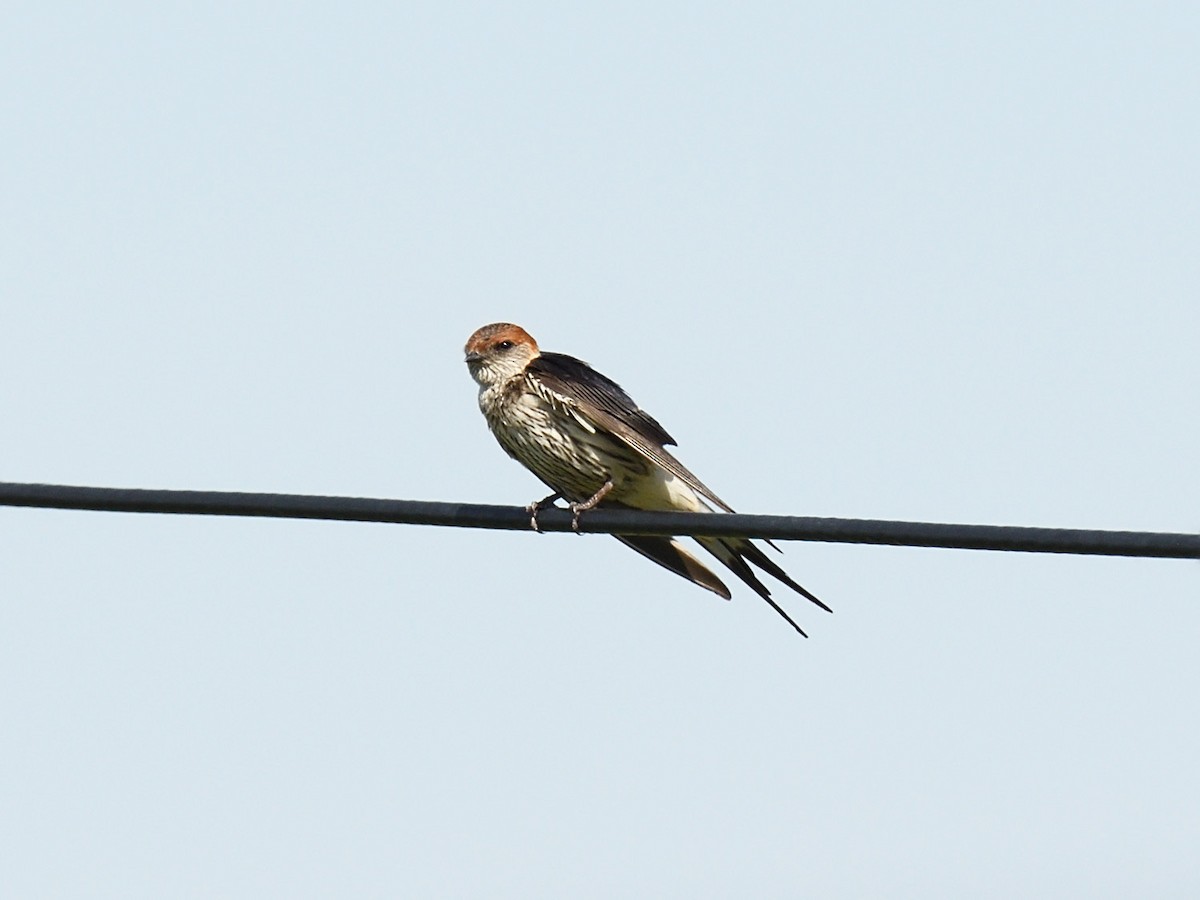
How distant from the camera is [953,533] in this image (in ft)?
21.2

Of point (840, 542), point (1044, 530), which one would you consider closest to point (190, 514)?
point (840, 542)

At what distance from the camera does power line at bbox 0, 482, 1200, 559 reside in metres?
6.26

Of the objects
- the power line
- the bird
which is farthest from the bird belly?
the power line

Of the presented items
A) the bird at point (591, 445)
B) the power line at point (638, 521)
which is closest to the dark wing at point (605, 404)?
the bird at point (591, 445)

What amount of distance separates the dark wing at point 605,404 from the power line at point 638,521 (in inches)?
74.4

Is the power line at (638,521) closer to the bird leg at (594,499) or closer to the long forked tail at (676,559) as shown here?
the bird leg at (594,499)

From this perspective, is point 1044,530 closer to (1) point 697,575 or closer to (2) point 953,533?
(2) point 953,533

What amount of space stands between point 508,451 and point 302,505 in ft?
11.9

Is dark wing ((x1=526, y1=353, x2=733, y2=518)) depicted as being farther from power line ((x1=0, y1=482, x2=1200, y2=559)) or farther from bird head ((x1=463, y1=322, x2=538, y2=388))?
power line ((x1=0, y1=482, x2=1200, y2=559))

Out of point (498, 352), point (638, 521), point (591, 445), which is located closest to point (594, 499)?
point (591, 445)

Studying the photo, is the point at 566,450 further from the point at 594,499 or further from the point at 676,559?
the point at 676,559

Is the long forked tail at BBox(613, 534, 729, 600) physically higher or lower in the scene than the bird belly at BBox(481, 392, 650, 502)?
lower

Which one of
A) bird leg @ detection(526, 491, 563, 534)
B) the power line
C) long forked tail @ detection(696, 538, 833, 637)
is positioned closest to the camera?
the power line

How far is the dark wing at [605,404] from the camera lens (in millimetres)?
10391
